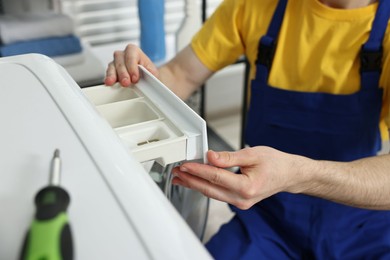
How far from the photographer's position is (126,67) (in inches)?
30.0

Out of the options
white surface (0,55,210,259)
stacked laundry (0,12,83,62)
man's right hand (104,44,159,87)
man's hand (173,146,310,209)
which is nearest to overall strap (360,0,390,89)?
man's hand (173,146,310,209)

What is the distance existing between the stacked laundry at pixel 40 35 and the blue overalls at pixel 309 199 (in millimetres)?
558

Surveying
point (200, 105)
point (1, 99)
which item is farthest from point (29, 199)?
point (200, 105)

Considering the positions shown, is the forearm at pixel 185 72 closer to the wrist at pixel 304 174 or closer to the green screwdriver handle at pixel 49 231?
the wrist at pixel 304 174

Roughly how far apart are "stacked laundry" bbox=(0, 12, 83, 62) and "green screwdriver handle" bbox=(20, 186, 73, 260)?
880 mm

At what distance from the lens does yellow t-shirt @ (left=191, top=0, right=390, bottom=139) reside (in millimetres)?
850

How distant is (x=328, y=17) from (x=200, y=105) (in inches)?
36.7

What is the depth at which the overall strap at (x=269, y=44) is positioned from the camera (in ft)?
2.98

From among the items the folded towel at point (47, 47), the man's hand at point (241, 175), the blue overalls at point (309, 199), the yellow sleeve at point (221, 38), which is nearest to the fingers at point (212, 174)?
the man's hand at point (241, 175)

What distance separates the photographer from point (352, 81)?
0.88 meters

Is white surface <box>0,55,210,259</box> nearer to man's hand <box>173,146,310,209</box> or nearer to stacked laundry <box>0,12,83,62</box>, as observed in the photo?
man's hand <box>173,146,310,209</box>

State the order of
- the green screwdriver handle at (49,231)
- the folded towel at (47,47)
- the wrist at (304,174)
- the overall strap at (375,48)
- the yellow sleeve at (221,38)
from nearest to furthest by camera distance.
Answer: the green screwdriver handle at (49,231), the wrist at (304,174), the overall strap at (375,48), the yellow sleeve at (221,38), the folded towel at (47,47)

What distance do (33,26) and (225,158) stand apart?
2.75ft

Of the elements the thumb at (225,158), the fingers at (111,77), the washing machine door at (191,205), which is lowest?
the washing machine door at (191,205)
